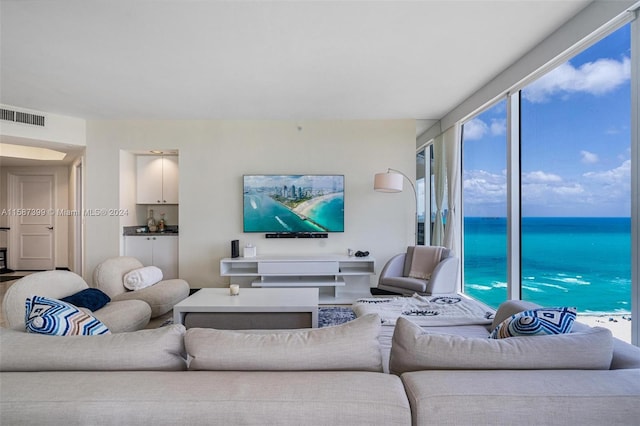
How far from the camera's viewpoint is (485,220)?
604 cm

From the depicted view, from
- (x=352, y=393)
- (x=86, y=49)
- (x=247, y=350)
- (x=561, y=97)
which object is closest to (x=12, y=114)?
(x=86, y=49)

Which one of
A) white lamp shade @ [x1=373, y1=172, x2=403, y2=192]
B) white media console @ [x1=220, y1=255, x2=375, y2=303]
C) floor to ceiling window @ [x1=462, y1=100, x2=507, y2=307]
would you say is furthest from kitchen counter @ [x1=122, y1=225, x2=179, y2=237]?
floor to ceiling window @ [x1=462, y1=100, x2=507, y2=307]

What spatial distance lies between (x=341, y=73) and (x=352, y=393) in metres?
3.19

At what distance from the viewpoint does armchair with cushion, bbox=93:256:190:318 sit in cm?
362

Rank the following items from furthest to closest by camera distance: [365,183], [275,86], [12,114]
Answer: [365,183], [12,114], [275,86]

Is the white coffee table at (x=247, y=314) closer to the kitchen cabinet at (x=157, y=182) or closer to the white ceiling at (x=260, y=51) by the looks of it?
the white ceiling at (x=260, y=51)

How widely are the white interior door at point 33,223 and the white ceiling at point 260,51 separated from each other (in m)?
3.44

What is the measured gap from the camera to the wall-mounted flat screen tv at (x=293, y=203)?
17.0ft

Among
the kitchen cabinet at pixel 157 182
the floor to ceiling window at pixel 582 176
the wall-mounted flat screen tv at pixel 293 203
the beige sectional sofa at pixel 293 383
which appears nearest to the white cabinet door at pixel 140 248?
the kitchen cabinet at pixel 157 182

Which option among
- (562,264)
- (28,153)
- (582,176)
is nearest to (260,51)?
(582,176)

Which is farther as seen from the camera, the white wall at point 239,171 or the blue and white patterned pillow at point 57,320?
the white wall at point 239,171

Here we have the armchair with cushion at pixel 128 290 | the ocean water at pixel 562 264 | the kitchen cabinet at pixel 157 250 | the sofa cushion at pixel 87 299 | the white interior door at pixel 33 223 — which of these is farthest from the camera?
the white interior door at pixel 33 223

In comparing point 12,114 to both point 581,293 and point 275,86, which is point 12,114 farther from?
point 581,293

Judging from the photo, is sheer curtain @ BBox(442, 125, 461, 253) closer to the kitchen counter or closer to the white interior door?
the kitchen counter
